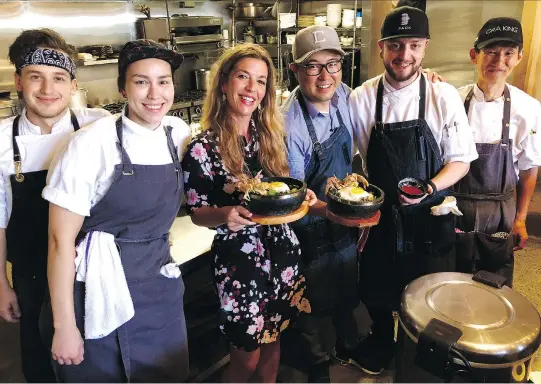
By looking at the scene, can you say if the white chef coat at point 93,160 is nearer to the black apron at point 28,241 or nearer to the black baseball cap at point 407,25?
the black apron at point 28,241

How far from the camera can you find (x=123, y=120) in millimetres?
1701

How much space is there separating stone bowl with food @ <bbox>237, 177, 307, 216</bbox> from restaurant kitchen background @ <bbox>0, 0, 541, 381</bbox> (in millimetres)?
2373

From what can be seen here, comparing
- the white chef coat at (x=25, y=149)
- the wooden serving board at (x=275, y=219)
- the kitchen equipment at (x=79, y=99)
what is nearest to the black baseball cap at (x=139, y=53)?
the white chef coat at (x=25, y=149)

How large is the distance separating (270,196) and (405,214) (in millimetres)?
1090

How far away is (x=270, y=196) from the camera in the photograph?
1.80 meters

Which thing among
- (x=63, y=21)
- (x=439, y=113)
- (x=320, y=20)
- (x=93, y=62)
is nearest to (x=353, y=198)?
(x=439, y=113)

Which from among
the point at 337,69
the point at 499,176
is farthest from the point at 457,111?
the point at 337,69

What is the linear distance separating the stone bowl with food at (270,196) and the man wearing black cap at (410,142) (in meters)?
0.75

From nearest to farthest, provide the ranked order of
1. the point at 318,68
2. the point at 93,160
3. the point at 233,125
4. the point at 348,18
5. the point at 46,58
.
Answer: the point at 93,160
the point at 46,58
the point at 233,125
the point at 318,68
the point at 348,18

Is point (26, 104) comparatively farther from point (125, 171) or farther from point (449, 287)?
point (449, 287)

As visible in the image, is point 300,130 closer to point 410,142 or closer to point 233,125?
point 233,125

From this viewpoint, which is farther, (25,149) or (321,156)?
(321,156)

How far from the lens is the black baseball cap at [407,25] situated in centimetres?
237

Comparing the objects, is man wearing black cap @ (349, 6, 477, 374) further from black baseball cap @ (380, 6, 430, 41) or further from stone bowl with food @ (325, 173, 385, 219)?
stone bowl with food @ (325, 173, 385, 219)
